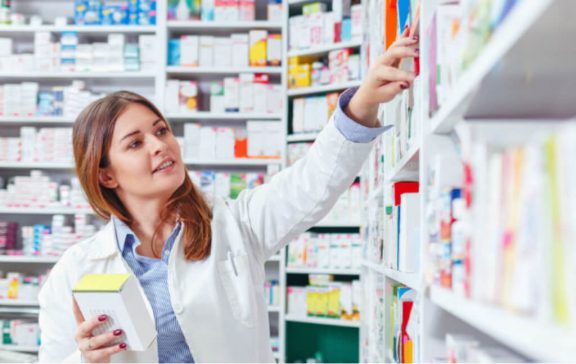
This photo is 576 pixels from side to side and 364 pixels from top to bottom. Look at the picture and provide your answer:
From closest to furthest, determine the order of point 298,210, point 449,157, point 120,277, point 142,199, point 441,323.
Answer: point 449,157
point 441,323
point 120,277
point 298,210
point 142,199

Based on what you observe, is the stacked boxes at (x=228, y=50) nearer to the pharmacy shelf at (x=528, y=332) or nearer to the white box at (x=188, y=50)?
the white box at (x=188, y=50)

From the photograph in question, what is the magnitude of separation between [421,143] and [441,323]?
382 millimetres

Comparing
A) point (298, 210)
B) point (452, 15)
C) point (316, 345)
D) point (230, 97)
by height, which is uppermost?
point (230, 97)

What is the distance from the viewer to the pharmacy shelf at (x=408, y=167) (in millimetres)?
1554

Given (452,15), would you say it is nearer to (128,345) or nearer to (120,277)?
(120,277)

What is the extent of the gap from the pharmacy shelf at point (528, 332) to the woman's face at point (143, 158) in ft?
4.32

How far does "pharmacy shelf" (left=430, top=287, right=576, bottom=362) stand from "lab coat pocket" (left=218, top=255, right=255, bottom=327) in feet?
3.88

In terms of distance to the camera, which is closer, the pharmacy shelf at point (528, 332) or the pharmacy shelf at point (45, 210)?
the pharmacy shelf at point (528, 332)

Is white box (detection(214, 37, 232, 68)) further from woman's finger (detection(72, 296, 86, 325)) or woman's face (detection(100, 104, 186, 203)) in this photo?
woman's finger (detection(72, 296, 86, 325))

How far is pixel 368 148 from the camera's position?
1.61 m

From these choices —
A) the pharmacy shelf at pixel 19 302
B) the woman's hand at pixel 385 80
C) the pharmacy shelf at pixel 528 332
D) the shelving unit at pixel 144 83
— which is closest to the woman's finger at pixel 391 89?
the woman's hand at pixel 385 80

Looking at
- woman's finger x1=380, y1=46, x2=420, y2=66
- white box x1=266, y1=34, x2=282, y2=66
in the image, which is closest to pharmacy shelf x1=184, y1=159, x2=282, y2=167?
white box x1=266, y1=34, x2=282, y2=66

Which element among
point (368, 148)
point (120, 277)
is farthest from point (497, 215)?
point (120, 277)

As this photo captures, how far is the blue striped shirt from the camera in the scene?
1888 mm
